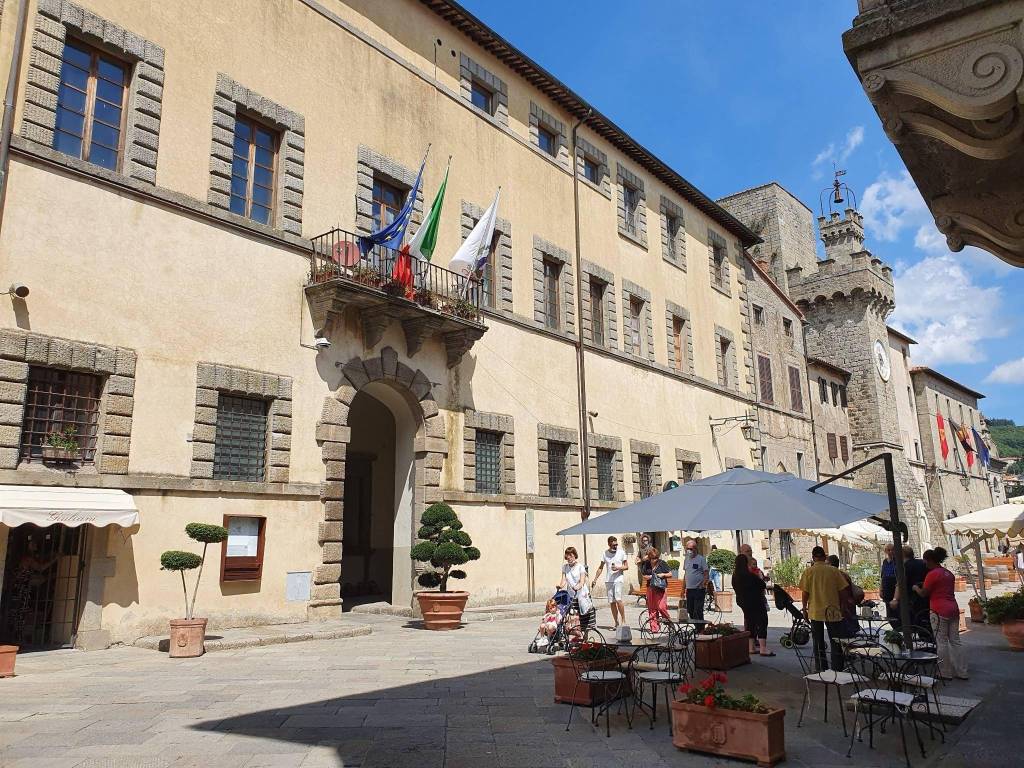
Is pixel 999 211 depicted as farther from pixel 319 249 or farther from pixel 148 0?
pixel 148 0

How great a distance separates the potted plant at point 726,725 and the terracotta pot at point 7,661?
24.3 ft

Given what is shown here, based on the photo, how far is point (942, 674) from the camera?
9438 mm

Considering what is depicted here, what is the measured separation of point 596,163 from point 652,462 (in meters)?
9.50

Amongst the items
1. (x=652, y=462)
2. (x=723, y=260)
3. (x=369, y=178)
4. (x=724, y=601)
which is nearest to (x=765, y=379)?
(x=723, y=260)

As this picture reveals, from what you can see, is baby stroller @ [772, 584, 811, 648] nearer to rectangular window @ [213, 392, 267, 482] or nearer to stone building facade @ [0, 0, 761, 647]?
stone building facade @ [0, 0, 761, 647]

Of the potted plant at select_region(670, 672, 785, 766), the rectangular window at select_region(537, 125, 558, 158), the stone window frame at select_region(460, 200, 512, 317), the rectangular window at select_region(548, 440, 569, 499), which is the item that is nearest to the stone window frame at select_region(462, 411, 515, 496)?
the rectangular window at select_region(548, 440, 569, 499)

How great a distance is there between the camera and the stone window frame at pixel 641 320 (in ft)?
76.7

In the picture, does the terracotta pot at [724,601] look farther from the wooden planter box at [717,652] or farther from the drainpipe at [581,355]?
the wooden planter box at [717,652]

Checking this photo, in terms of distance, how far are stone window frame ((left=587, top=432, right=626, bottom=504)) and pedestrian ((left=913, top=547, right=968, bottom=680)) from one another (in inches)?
451

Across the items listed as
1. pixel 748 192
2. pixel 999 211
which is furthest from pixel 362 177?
pixel 748 192

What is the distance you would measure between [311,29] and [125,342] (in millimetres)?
7790

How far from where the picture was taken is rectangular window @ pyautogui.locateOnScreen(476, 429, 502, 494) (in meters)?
17.4

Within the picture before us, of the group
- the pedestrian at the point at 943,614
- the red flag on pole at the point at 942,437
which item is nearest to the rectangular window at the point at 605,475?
the pedestrian at the point at 943,614

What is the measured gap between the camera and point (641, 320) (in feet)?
79.4
